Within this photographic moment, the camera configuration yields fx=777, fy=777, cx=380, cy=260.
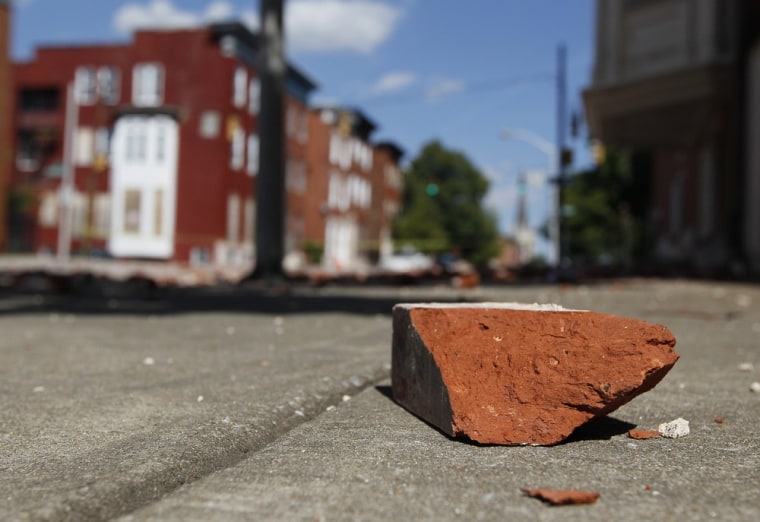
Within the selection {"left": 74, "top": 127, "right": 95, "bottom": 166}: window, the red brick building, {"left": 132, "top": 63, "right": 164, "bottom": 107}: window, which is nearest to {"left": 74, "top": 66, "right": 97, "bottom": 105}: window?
{"left": 74, "top": 127, "right": 95, "bottom": 166}: window

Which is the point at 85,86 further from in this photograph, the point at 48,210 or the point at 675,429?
the point at 675,429

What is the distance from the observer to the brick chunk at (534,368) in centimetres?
206

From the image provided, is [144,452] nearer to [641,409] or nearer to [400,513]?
[400,513]

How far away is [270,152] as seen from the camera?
10.6 meters

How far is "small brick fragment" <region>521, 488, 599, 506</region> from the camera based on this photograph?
4.98ft

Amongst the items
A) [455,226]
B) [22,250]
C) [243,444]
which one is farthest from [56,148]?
[243,444]

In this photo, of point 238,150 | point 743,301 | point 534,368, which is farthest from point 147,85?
point 534,368

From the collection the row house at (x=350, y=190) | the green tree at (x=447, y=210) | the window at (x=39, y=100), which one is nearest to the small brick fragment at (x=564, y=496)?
the row house at (x=350, y=190)

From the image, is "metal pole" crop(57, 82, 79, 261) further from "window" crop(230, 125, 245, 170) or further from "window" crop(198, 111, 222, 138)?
"window" crop(230, 125, 245, 170)

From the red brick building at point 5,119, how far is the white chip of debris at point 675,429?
135 feet

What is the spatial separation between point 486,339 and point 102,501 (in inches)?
43.6

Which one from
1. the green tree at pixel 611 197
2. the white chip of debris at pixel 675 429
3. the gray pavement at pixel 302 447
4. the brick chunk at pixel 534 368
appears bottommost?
the gray pavement at pixel 302 447

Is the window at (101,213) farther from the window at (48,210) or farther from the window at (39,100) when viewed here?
the window at (39,100)

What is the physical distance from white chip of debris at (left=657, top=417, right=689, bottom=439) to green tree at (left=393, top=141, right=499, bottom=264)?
5740cm
